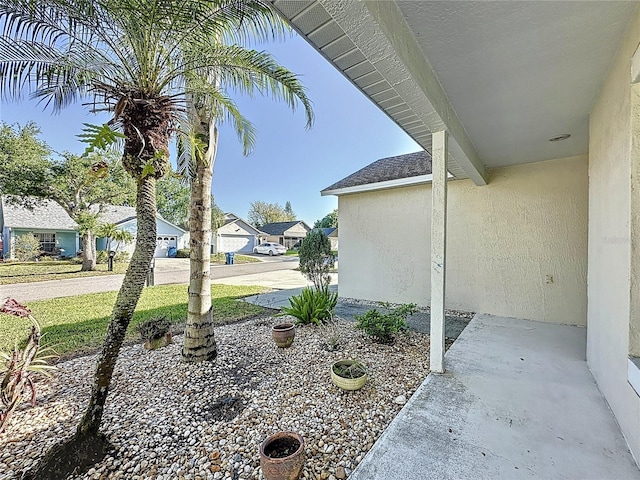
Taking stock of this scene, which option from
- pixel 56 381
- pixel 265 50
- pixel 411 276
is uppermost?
pixel 265 50

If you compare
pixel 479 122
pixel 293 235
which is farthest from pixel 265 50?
pixel 293 235

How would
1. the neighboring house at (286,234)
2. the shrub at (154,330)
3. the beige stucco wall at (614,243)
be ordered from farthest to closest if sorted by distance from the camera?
the neighboring house at (286,234) < the shrub at (154,330) < the beige stucco wall at (614,243)

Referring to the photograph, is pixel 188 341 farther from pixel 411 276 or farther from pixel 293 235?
pixel 293 235

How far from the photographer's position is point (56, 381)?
10.7 ft

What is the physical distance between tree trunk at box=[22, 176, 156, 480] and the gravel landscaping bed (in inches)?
5.5

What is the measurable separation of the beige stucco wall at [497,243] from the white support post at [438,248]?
11.0 ft

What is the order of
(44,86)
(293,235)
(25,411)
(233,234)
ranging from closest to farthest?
(25,411) → (44,86) → (233,234) → (293,235)

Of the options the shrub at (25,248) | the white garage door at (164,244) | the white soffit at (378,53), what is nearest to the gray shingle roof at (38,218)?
the shrub at (25,248)

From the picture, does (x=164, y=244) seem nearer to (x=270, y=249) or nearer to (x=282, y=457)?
(x=270, y=249)

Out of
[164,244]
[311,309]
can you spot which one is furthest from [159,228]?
[311,309]

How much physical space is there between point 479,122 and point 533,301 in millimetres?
3943

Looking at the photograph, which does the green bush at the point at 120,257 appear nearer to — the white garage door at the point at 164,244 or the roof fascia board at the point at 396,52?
the white garage door at the point at 164,244

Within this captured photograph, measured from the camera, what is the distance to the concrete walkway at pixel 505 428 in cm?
188

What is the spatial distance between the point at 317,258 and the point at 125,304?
4414 mm
